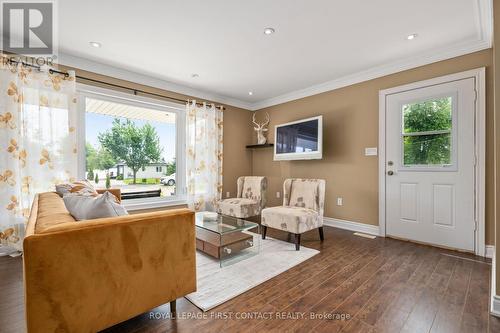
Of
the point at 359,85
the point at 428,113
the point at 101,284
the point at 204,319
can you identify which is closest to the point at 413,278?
the point at 204,319

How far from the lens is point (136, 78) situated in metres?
3.66

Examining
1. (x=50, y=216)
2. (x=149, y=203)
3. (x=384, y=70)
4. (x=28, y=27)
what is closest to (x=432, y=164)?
(x=384, y=70)

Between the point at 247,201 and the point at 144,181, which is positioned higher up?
the point at 144,181

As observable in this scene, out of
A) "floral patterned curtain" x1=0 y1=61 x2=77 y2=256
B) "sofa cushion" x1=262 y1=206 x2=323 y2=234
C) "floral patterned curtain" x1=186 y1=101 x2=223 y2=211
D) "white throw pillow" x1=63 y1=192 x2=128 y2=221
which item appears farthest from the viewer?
"floral patterned curtain" x1=186 y1=101 x2=223 y2=211

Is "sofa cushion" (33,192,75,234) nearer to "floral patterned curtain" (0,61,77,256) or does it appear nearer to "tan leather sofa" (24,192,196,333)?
"tan leather sofa" (24,192,196,333)

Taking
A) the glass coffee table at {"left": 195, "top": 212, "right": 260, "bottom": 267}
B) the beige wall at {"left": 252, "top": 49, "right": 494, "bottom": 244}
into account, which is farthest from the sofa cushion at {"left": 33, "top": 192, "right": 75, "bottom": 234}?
the beige wall at {"left": 252, "top": 49, "right": 494, "bottom": 244}

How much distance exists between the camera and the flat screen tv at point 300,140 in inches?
149

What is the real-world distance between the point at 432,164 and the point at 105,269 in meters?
3.60

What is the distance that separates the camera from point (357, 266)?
237 cm

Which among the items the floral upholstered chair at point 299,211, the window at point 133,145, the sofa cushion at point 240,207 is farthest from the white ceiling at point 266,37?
the sofa cushion at point 240,207

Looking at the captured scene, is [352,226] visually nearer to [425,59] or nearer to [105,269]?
[425,59]

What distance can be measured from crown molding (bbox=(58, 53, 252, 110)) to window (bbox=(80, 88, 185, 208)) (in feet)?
0.91

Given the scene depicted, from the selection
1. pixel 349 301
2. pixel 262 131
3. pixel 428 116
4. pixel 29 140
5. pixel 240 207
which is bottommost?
pixel 349 301

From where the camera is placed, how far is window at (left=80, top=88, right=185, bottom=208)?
11.2ft
